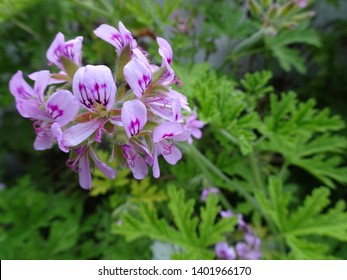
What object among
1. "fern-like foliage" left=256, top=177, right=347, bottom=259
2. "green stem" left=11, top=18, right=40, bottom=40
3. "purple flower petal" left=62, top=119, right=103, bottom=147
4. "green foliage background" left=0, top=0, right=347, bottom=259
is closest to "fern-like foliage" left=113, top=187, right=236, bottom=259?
"green foliage background" left=0, top=0, right=347, bottom=259

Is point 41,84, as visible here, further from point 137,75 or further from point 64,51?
point 137,75

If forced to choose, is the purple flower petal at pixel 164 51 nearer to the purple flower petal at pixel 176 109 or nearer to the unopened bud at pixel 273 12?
the purple flower petal at pixel 176 109

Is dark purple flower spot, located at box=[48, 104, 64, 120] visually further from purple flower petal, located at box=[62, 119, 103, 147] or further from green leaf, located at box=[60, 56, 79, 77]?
green leaf, located at box=[60, 56, 79, 77]

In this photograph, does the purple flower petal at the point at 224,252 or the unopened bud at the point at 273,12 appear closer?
the purple flower petal at the point at 224,252

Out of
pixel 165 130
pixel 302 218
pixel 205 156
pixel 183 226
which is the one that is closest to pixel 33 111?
pixel 165 130

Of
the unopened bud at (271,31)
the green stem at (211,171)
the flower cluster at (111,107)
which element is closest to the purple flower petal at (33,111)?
the flower cluster at (111,107)

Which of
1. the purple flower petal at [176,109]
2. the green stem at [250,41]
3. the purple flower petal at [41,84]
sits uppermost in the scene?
the purple flower petal at [176,109]

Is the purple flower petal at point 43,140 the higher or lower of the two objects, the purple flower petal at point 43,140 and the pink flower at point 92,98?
the lower

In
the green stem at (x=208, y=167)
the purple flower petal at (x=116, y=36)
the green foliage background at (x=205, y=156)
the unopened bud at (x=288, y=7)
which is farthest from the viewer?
Answer: the unopened bud at (x=288, y=7)
